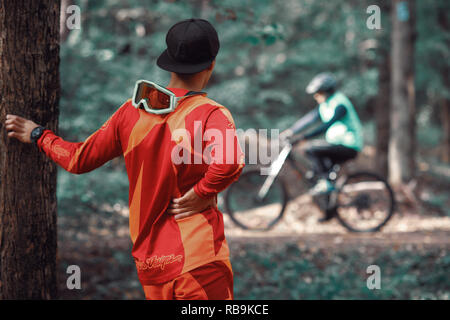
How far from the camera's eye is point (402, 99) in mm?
9500

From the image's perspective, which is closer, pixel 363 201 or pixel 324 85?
pixel 324 85

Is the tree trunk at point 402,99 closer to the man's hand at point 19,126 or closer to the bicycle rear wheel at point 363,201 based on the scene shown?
the bicycle rear wheel at point 363,201

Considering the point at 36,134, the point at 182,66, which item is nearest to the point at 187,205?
the point at 182,66

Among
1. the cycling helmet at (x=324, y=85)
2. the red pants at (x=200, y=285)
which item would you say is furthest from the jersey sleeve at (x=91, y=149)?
the cycling helmet at (x=324, y=85)

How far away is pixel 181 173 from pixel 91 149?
527 mm

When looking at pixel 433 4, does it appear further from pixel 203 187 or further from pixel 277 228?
pixel 203 187

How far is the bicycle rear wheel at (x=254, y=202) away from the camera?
7.15 meters

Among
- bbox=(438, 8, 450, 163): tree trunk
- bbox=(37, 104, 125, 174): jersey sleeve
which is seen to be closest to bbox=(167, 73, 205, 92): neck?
bbox=(37, 104, 125, 174): jersey sleeve

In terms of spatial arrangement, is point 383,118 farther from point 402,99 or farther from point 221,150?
point 221,150

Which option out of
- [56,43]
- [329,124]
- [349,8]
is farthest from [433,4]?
[56,43]

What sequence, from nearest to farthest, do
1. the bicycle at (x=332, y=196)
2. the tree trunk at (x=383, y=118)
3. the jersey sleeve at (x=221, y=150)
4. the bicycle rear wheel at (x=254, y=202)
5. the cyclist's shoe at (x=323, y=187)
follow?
the jersey sleeve at (x=221, y=150), the cyclist's shoe at (x=323, y=187), the bicycle at (x=332, y=196), the bicycle rear wheel at (x=254, y=202), the tree trunk at (x=383, y=118)

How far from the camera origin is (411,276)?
5383mm

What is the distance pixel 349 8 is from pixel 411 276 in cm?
1253

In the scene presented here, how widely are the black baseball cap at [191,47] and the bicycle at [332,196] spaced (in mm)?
4661
